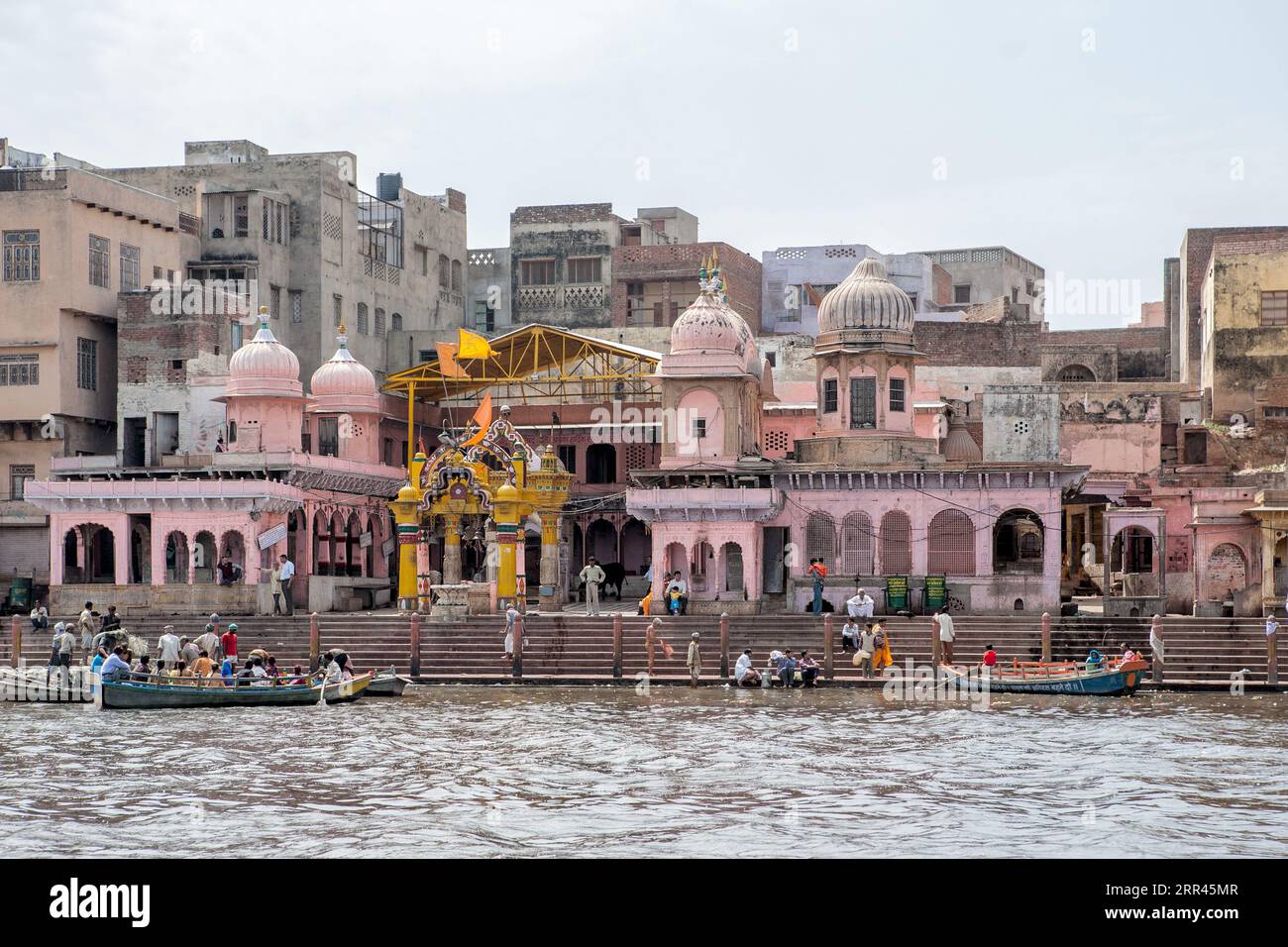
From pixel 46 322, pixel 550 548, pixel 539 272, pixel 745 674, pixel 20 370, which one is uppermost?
pixel 539 272

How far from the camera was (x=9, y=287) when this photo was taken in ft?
171

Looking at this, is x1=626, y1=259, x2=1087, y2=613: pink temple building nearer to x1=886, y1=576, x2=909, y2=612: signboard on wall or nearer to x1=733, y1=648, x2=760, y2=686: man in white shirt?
x1=886, y1=576, x2=909, y2=612: signboard on wall

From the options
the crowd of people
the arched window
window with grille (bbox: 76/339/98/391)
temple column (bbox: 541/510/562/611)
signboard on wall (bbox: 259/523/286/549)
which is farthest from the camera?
the arched window

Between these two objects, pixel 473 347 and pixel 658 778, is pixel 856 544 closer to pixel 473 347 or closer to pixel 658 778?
pixel 473 347

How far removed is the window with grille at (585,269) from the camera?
6781 cm

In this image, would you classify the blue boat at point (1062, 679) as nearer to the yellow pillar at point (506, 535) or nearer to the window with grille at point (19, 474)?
the yellow pillar at point (506, 535)

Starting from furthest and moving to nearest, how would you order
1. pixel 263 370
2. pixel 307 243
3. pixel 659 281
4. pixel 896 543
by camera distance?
pixel 659 281
pixel 307 243
pixel 263 370
pixel 896 543

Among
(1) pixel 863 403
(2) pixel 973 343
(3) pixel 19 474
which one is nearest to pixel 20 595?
(3) pixel 19 474

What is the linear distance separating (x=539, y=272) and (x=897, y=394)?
25.4 m

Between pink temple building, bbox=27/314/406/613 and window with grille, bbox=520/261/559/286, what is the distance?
1644 cm

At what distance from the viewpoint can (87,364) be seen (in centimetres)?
5369

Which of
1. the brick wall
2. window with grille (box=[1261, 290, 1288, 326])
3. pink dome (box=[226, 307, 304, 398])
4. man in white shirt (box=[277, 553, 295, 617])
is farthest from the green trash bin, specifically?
window with grille (box=[1261, 290, 1288, 326])

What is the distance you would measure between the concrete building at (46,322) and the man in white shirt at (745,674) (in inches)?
1011

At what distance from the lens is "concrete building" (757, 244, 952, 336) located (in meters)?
68.9
